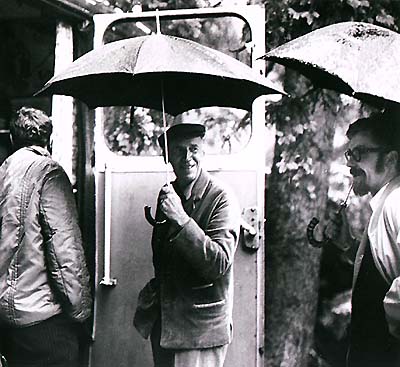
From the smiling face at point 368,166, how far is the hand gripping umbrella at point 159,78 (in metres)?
0.47

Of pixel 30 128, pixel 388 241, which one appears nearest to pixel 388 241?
pixel 388 241

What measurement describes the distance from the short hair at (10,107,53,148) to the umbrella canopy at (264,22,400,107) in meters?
1.28

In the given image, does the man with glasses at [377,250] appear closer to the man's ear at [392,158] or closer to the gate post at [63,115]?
the man's ear at [392,158]

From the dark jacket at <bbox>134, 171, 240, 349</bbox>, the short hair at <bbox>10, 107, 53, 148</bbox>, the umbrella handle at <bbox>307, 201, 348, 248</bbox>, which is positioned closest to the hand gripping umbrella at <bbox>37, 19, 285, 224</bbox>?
the short hair at <bbox>10, 107, 53, 148</bbox>

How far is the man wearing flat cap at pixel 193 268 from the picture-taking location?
4160 millimetres

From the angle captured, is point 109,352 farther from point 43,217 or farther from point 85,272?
point 43,217

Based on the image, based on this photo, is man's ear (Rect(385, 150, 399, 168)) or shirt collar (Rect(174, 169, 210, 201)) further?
shirt collar (Rect(174, 169, 210, 201))

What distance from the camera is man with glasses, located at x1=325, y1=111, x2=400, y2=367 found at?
3.42 metres

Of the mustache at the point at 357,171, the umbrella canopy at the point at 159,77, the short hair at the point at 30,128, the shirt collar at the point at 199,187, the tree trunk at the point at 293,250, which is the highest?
the umbrella canopy at the point at 159,77

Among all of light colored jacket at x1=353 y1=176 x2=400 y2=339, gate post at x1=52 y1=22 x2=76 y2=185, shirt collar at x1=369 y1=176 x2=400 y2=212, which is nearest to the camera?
light colored jacket at x1=353 y1=176 x2=400 y2=339

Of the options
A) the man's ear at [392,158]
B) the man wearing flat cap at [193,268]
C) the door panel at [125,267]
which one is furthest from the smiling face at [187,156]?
the man's ear at [392,158]

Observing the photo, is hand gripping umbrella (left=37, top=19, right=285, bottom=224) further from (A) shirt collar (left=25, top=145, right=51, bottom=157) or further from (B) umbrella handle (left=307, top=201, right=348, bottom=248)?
(B) umbrella handle (left=307, top=201, right=348, bottom=248)

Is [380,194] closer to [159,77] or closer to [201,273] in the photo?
[201,273]

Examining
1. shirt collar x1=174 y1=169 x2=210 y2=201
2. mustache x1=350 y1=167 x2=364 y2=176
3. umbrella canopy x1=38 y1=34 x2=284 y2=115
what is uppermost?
umbrella canopy x1=38 y1=34 x2=284 y2=115
